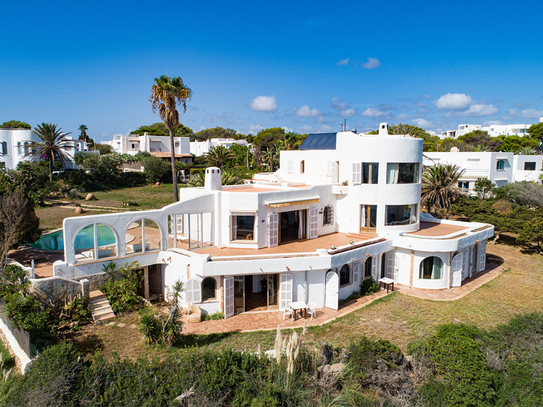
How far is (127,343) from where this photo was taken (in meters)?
14.9

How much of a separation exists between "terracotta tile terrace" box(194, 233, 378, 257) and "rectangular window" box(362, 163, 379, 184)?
3.38 m

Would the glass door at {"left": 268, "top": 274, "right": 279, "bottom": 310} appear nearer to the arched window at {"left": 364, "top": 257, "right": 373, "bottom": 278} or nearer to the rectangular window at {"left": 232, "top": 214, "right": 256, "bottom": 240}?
the rectangular window at {"left": 232, "top": 214, "right": 256, "bottom": 240}

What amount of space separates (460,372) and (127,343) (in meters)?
12.1

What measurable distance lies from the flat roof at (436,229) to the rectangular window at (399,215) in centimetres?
89

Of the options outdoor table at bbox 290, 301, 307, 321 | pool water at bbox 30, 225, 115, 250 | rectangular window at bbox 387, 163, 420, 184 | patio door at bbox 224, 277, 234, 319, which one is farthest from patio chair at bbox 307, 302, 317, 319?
pool water at bbox 30, 225, 115, 250

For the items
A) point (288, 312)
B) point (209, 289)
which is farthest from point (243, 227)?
point (288, 312)

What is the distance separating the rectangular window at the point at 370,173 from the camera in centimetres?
2317

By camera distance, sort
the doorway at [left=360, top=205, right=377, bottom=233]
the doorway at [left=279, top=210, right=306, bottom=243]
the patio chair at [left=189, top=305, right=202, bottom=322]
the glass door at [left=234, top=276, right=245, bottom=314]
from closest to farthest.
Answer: the patio chair at [left=189, top=305, right=202, bottom=322] → the glass door at [left=234, top=276, right=245, bottom=314] → the doorway at [left=279, top=210, right=306, bottom=243] → the doorway at [left=360, top=205, right=377, bottom=233]

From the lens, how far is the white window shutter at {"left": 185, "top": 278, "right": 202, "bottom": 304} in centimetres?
1725

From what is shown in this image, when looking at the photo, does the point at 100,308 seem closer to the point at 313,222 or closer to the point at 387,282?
the point at 313,222

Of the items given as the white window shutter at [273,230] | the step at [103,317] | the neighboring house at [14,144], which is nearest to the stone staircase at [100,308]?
the step at [103,317]

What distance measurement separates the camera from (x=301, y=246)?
20.7 m

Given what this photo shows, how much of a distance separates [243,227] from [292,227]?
606 cm

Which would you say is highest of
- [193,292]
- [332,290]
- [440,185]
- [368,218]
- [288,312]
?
[440,185]
